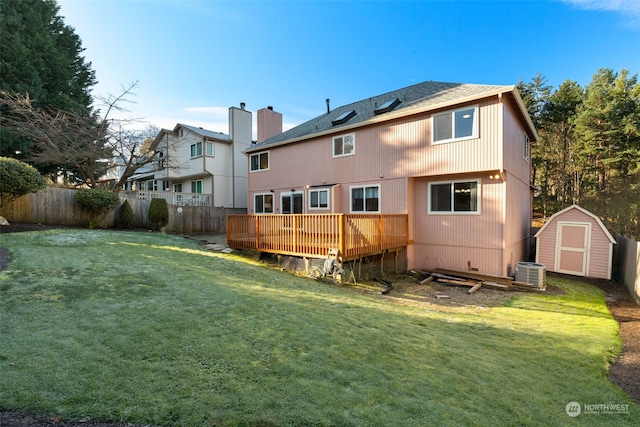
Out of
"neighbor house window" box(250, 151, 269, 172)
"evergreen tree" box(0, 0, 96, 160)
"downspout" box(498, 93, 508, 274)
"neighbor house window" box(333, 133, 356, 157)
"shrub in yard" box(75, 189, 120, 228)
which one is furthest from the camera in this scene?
"evergreen tree" box(0, 0, 96, 160)

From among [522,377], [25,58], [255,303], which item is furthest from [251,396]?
[25,58]

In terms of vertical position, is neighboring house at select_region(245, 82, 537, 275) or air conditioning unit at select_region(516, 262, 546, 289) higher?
neighboring house at select_region(245, 82, 537, 275)

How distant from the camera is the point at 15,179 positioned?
353 inches

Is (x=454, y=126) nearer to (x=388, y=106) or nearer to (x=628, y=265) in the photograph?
(x=388, y=106)

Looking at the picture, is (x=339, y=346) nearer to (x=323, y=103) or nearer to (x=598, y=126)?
(x=323, y=103)

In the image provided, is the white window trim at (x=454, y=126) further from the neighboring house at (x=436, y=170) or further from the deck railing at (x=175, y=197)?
the deck railing at (x=175, y=197)

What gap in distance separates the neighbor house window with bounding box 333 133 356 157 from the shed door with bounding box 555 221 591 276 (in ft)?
28.4

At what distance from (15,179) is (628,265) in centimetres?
1948

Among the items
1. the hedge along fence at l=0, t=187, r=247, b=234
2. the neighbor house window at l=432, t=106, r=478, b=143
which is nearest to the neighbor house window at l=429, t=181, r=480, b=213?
the neighbor house window at l=432, t=106, r=478, b=143

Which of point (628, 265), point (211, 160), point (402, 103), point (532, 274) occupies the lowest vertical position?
point (532, 274)

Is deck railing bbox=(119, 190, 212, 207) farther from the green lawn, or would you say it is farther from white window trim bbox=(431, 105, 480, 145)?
white window trim bbox=(431, 105, 480, 145)

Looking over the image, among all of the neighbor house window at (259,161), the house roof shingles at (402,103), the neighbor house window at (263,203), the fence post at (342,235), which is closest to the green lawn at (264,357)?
the fence post at (342,235)

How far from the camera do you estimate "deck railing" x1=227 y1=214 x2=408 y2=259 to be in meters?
8.45

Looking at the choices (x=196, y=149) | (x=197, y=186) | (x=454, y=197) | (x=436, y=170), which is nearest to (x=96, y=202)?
(x=196, y=149)
